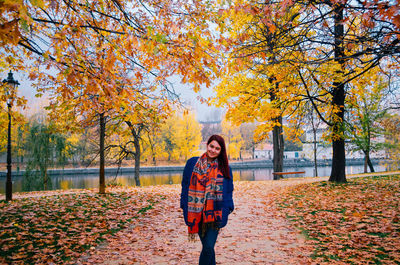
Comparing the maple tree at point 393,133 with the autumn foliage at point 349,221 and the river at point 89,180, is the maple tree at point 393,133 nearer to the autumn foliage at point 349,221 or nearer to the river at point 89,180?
the river at point 89,180

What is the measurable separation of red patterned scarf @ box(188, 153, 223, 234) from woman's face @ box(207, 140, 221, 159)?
18 cm

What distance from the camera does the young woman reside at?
3.11 m

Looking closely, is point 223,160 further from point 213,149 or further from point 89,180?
point 89,180

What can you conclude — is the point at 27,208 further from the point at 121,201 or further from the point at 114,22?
the point at 114,22

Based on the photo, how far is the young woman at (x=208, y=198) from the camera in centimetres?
311

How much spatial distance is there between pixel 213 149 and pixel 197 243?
2884 mm

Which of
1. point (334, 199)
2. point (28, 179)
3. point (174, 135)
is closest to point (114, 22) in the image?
point (334, 199)

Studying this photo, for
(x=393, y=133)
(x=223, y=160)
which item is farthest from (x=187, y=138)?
(x=223, y=160)

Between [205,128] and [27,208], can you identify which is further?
[205,128]

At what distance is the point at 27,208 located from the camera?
736 centimetres

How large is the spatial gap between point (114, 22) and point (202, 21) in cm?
230

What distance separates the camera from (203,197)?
3154 millimetres

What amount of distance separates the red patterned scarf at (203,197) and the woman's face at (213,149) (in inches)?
7.0

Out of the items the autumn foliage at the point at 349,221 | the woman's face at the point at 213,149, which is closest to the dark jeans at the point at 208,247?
the woman's face at the point at 213,149
